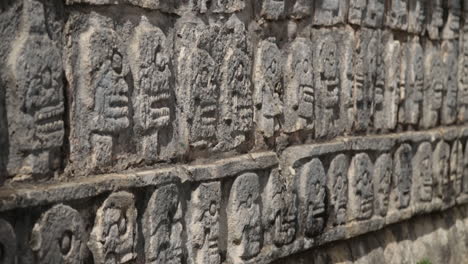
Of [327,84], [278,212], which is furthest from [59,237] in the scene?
[327,84]

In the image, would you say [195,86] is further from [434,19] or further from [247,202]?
[434,19]

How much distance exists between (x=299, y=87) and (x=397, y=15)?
152cm

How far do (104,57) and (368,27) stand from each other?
2619 mm

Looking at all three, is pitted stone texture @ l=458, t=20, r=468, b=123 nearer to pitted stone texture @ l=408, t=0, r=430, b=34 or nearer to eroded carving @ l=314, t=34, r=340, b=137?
pitted stone texture @ l=408, t=0, r=430, b=34

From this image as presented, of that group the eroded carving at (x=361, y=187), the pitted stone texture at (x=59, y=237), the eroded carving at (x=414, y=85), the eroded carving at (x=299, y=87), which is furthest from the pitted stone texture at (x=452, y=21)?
the pitted stone texture at (x=59, y=237)

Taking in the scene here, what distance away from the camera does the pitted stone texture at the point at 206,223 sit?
3.69 metres

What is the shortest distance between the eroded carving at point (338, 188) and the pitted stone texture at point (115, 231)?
1.89 meters

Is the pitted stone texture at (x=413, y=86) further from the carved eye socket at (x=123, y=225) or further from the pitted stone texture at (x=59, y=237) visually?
the pitted stone texture at (x=59, y=237)

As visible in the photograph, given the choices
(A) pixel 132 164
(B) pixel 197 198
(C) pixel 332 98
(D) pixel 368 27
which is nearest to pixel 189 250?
(B) pixel 197 198

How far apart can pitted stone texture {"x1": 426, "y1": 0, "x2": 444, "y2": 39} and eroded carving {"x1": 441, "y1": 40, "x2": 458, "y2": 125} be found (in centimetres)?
19

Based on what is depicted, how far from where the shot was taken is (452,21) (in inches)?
260

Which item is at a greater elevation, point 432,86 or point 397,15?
point 397,15

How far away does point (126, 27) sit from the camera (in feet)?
10.7

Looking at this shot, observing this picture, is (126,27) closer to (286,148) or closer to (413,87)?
(286,148)
